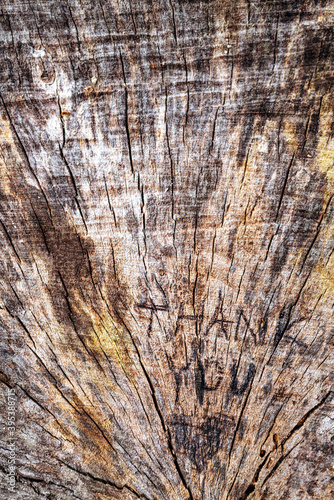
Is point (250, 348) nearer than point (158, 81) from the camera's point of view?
No

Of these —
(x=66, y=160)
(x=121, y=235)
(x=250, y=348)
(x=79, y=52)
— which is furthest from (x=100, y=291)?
(x=79, y=52)

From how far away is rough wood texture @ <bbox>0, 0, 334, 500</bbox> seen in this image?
165cm

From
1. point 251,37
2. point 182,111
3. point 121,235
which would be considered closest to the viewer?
point 251,37

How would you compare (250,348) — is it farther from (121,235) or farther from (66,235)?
(66,235)

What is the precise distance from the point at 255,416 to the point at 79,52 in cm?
217

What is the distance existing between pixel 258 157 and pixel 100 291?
3.68ft

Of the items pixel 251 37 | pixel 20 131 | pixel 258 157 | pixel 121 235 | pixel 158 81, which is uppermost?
pixel 251 37

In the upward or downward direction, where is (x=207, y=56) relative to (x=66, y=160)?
upward

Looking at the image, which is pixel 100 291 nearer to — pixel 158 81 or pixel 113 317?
pixel 113 317

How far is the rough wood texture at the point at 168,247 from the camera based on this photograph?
1653 mm

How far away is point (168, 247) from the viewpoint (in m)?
1.85

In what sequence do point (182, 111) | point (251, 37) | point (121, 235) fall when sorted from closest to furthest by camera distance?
1. point (251, 37)
2. point (182, 111)
3. point (121, 235)

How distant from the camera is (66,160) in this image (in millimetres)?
1814

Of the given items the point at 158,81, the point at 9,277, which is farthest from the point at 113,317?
the point at 158,81
